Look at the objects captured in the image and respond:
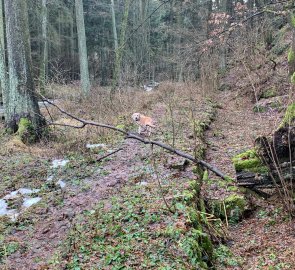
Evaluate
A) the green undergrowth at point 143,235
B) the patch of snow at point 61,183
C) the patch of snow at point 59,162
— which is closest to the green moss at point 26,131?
the patch of snow at point 59,162

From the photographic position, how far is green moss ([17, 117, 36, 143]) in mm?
8734

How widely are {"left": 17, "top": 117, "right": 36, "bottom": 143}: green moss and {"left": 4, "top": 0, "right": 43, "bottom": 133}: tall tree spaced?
0.10 metres

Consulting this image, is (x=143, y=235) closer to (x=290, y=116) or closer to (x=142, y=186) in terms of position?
(x=142, y=186)

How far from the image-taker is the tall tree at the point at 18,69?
9008mm

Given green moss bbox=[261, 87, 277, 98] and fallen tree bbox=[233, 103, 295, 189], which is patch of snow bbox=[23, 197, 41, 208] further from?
green moss bbox=[261, 87, 277, 98]

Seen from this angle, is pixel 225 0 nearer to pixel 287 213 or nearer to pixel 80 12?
pixel 80 12

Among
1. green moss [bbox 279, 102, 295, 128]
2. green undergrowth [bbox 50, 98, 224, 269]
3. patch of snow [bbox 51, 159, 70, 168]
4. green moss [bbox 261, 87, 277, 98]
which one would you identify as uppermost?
green moss [bbox 279, 102, 295, 128]

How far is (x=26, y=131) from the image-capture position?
347 inches

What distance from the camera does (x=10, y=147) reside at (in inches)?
321

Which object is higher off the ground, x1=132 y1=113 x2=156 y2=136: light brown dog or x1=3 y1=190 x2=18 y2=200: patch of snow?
x1=132 y1=113 x2=156 y2=136: light brown dog

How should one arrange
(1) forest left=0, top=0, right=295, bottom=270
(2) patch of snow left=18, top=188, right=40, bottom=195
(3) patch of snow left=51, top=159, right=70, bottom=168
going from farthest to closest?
(3) patch of snow left=51, top=159, right=70, bottom=168
(2) patch of snow left=18, top=188, right=40, bottom=195
(1) forest left=0, top=0, right=295, bottom=270

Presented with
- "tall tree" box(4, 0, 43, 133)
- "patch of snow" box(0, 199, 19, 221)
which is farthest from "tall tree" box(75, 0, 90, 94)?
"patch of snow" box(0, 199, 19, 221)

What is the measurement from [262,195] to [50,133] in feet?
19.9

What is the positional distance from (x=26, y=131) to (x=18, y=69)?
5.54 ft
